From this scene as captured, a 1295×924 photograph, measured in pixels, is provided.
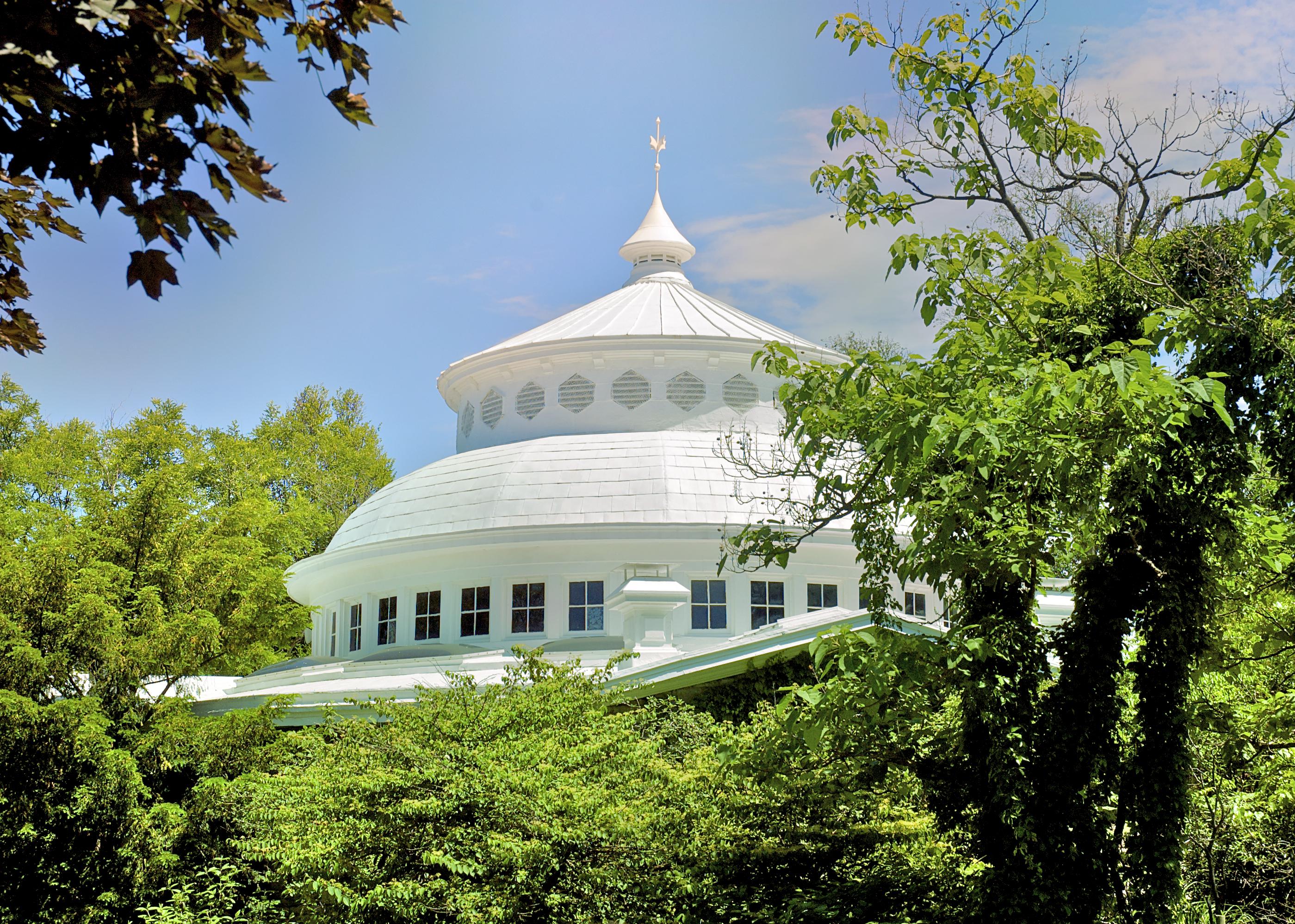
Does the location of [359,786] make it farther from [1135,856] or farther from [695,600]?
[695,600]

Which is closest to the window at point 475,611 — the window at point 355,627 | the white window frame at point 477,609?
the white window frame at point 477,609

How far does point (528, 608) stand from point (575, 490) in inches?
94.3

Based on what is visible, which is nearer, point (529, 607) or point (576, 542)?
point (576, 542)

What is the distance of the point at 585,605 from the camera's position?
79.5 feet

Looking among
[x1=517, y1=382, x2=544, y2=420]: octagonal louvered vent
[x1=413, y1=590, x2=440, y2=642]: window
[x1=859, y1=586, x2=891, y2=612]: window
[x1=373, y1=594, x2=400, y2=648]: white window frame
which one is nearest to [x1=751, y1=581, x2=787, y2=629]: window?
[x1=413, y1=590, x2=440, y2=642]: window

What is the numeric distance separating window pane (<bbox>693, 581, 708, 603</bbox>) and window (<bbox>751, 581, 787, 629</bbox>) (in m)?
0.85

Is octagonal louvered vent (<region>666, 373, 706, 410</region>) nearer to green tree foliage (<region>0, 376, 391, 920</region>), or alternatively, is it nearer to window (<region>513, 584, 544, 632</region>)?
window (<region>513, 584, 544, 632</region>)

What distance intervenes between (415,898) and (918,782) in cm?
483

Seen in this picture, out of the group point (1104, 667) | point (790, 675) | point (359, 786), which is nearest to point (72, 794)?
point (359, 786)

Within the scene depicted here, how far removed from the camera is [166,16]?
5.58 metres

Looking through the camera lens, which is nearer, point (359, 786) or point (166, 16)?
point (166, 16)

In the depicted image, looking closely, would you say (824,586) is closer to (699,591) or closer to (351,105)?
(699,591)

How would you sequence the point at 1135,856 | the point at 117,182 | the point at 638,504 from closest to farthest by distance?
1. the point at 117,182
2. the point at 1135,856
3. the point at 638,504

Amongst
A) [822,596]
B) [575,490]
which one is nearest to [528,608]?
[575,490]
